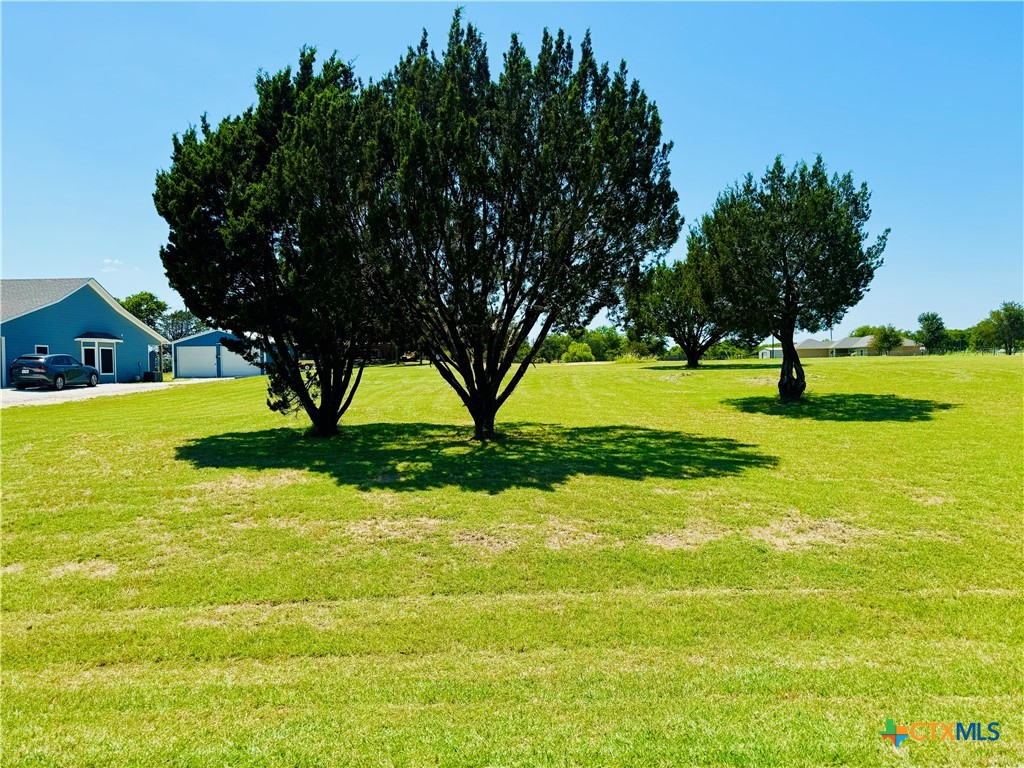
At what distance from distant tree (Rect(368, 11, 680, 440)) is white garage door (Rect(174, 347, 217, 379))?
124 feet

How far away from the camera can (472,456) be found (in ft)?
37.0

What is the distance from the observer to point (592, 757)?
300cm

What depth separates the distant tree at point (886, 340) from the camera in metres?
95.4

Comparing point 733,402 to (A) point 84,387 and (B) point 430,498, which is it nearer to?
(B) point 430,498

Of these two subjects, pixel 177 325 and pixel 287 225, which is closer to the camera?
pixel 287 225

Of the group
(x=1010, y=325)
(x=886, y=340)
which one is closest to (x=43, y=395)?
(x=1010, y=325)

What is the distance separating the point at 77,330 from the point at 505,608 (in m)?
37.3

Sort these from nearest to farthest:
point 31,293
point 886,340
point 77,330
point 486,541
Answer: point 486,541
point 31,293
point 77,330
point 886,340

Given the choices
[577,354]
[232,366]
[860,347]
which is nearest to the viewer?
[232,366]

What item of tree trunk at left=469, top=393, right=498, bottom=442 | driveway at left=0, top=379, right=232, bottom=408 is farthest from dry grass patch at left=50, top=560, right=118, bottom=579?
driveway at left=0, top=379, right=232, bottom=408

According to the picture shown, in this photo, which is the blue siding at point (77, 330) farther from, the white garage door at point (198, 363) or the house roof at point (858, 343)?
the house roof at point (858, 343)

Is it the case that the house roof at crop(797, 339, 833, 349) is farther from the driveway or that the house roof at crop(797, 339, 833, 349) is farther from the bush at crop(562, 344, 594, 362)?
the driveway

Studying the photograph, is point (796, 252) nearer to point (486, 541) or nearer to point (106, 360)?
point (486, 541)

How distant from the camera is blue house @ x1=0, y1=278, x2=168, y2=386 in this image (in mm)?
29250
